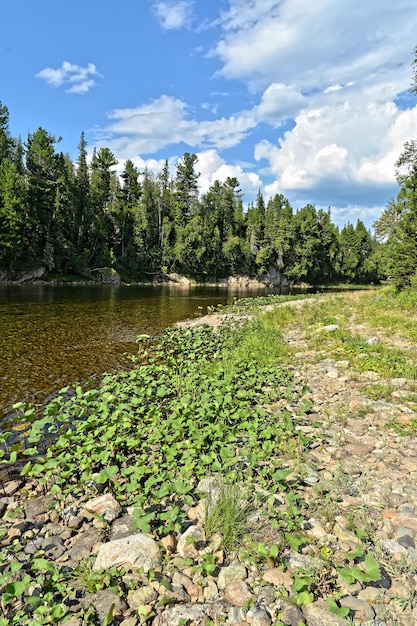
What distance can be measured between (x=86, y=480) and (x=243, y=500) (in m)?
2.41

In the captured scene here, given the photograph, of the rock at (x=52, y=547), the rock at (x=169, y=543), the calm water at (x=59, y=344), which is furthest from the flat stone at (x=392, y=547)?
the calm water at (x=59, y=344)

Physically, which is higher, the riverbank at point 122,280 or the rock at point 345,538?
the riverbank at point 122,280

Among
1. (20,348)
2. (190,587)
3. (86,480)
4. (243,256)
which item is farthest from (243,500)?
(243,256)

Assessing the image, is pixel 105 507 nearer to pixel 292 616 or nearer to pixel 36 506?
pixel 36 506

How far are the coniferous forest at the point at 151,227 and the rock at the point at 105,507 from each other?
50.2 meters

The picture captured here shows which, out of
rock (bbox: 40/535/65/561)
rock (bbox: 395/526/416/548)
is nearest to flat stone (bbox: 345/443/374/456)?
rock (bbox: 395/526/416/548)

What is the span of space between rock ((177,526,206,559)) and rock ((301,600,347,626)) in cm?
123

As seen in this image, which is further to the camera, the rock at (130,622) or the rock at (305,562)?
the rock at (305,562)

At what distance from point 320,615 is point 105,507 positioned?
287 cm

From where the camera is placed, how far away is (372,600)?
313 cm

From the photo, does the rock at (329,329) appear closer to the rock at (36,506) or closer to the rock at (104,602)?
the rock at (36,506)

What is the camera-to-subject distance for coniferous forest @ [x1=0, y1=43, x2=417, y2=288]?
192 feet

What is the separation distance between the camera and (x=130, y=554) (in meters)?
3.75

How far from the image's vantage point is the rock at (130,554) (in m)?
3.70
